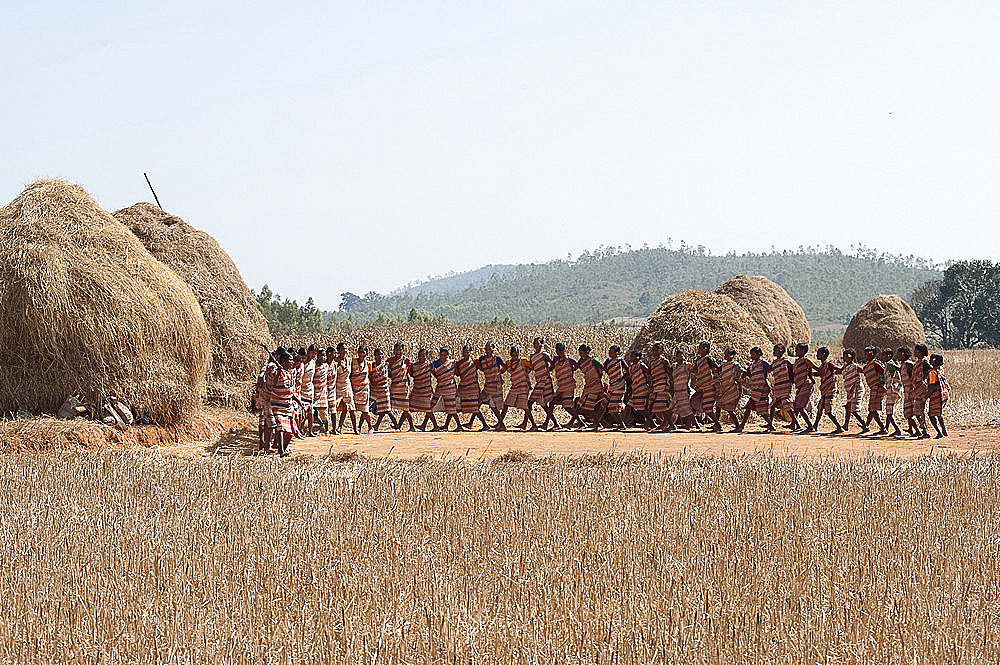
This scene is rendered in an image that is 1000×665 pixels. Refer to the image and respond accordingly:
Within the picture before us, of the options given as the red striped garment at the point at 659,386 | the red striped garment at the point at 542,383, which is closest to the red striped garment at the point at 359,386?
the red striped garment at the point at 542,383

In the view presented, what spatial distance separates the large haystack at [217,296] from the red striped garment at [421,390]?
2550 mm

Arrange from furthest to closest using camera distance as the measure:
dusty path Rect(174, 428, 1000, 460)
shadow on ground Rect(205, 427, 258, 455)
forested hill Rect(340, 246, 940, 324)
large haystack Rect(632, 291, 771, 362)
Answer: forested hill Rect(340, 246, 940, 324)
large haystack Rect(632, 291, 771, 362)
dusty path Rect(174, 428, 1000, 460)
shadow on ground Rect(205, 427, 258, 455)

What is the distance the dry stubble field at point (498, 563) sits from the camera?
469 cm

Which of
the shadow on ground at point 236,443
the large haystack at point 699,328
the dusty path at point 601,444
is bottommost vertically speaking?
the dusty path at point 601,444

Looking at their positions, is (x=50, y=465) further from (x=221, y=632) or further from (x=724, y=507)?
(x=724, y=507)

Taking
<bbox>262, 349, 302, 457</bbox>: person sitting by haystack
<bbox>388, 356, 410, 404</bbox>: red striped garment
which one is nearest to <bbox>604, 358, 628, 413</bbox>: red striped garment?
<bbox>388, 356, 410, 404</bbox>: red striped garment

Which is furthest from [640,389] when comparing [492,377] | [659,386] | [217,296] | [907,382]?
[217,296]

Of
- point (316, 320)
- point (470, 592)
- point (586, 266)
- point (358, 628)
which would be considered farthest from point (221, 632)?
point (586, 266)

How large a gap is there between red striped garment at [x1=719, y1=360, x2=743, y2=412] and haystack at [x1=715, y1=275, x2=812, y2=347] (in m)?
11.0

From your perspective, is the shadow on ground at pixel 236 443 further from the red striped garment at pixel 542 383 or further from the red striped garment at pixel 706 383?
the red striped garment at pixel 706 383

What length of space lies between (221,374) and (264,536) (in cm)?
922

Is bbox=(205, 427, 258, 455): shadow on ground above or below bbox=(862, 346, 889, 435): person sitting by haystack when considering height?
below

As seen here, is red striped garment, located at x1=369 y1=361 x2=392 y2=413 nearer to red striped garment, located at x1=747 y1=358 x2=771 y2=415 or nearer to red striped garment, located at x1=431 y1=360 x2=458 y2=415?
red striped garment, located at x1=431 y1=360 x2=458 y2=415

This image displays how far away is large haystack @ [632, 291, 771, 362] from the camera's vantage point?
1706 centimetres
